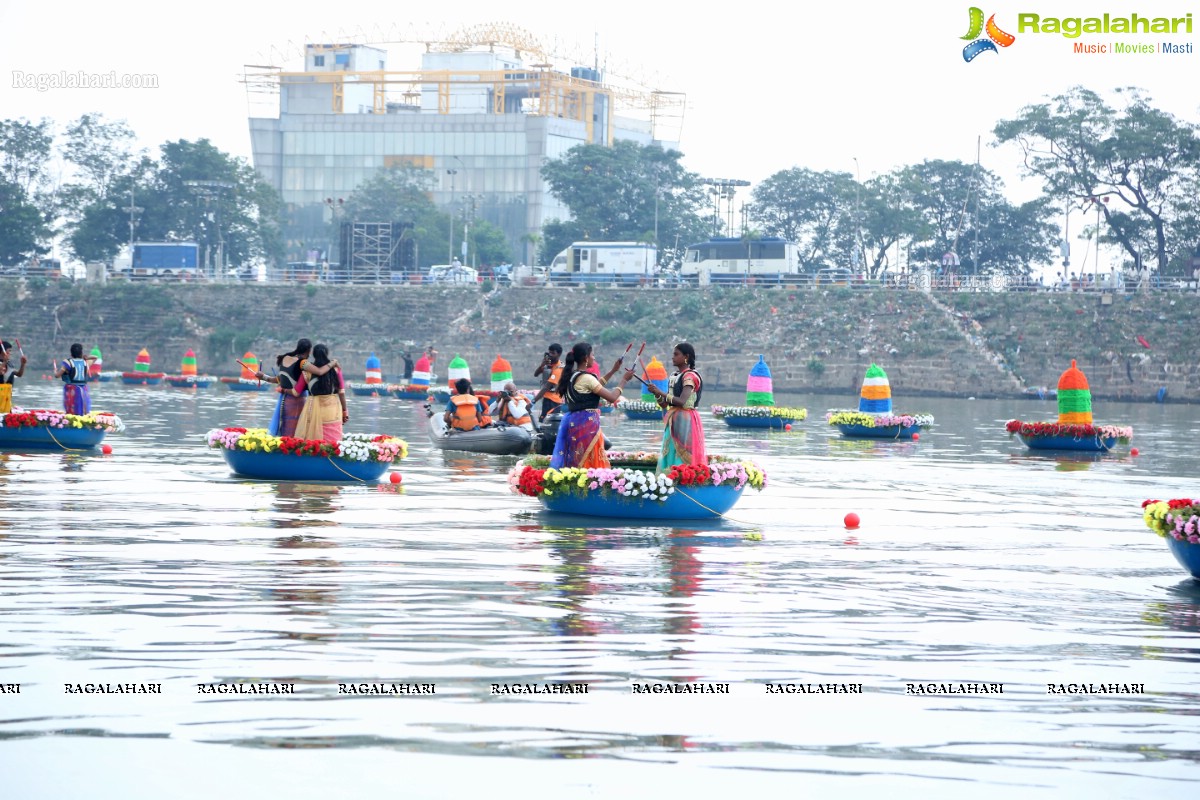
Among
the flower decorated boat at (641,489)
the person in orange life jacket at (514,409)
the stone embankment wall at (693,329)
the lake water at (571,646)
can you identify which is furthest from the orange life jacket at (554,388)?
the stone embankment wall at (693,329)

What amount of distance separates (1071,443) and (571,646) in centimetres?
2405

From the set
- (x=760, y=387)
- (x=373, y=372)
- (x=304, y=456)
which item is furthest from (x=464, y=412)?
(x=373, y=372)

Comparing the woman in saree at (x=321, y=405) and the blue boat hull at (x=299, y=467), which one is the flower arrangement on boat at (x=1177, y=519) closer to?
the woman in saree at (x=321, y=405)

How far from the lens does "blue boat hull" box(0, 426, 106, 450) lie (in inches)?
981

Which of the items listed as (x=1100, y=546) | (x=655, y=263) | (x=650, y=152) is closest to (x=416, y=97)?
(x=650, y=152)

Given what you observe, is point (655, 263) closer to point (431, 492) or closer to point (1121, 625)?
point (431, 492)

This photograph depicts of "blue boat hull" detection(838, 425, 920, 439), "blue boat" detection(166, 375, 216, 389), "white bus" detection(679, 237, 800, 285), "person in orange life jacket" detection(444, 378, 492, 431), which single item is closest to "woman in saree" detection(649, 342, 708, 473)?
"person in orange life jacket" detection(444, 378, 492, 431)

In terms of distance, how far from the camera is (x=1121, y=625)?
11195 mm

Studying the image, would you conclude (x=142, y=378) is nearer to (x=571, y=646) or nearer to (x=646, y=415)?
(x=646, y=415)

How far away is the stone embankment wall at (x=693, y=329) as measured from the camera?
69.2 m

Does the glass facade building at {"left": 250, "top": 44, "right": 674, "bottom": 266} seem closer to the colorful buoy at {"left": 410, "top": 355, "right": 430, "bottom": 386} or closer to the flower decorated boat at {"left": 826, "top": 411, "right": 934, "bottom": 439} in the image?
Answer: the colorful buoy at {"left": 410, "top": 355, "right": 430, "bottom": 386}

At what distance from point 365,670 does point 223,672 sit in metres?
0.79

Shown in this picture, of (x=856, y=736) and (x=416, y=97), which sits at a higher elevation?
(x=416, y=97)

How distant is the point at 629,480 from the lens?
16359mm
